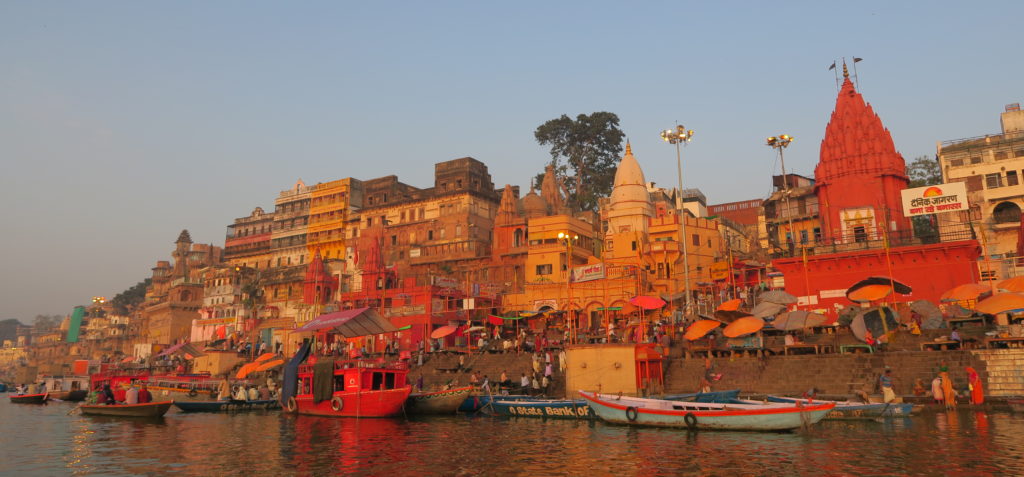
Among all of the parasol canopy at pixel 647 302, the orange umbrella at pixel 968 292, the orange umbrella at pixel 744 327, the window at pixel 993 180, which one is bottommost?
the orange umbrella at pixel 744 327

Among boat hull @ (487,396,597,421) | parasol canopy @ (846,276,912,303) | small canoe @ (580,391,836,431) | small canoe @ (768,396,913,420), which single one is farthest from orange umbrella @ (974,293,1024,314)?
boat hull @ (487,396,597,421)

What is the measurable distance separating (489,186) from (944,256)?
41.0 m

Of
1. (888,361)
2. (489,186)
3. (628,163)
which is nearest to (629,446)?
(888,361)

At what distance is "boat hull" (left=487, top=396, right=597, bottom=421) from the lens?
23016 mm

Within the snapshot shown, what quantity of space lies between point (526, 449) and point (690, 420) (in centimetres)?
518

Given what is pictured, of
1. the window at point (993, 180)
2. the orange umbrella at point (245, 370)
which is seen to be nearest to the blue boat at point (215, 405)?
the orange umbrella at point (245, 370)

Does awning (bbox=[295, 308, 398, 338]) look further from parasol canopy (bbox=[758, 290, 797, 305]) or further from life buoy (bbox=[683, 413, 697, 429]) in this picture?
parasol canopy (bbox=[758, 290, 797, 305])

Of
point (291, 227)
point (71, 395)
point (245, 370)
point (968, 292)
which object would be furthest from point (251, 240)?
point (968, 292)

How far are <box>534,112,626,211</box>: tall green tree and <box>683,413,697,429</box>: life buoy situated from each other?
44823 mm

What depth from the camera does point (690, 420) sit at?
1933cm

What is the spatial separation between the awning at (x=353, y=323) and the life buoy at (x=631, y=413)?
1263 centimetres

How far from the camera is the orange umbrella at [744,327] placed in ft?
86.3

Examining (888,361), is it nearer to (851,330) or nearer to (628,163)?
(851,330)

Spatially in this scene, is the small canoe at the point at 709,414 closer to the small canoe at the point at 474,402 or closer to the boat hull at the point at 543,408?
the boat hull at the point at 543,408
